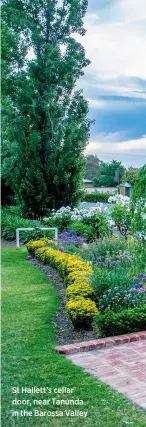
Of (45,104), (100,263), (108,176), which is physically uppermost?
(45,104)

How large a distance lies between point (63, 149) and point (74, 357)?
12.4 m

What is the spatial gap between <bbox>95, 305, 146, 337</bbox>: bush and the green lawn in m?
0.53

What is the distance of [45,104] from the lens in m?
15.3

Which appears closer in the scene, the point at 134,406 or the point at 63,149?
the point at 134,406

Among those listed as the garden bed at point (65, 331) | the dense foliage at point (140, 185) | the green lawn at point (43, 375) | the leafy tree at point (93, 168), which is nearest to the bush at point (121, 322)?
the garden bed at point (65, 331)

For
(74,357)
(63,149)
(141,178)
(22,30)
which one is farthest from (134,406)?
(22,30)

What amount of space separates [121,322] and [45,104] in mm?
12145

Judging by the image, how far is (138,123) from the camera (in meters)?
8.12

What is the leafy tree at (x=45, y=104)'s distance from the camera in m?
15.2

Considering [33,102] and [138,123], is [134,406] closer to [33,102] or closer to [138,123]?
[138,123]

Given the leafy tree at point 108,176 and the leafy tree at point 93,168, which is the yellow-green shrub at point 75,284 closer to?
the leafy tree at point 108,176

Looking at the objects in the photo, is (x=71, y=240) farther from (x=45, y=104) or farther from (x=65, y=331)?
(x=45, y=104)

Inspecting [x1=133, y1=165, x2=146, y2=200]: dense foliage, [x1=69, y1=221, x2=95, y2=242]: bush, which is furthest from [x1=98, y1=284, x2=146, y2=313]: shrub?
[x1=69, y1=221, x2=95, y2=242]: bush

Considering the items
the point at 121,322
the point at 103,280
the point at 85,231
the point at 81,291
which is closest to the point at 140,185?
the point at 103,280
